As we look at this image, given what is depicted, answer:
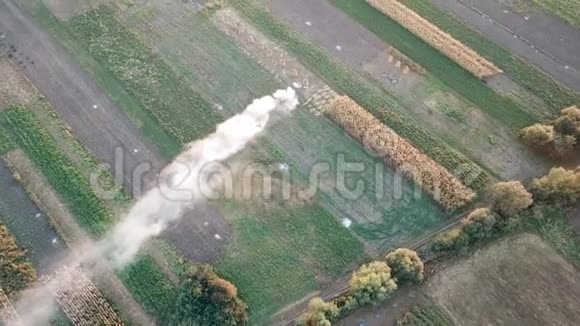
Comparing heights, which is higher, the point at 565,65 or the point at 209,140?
the point at 565,65

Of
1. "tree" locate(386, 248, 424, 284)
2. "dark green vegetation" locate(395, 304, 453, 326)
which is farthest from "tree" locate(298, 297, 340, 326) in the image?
"tree" locate(386, 248, 424, 284)

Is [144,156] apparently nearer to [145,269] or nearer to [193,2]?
[145,269]

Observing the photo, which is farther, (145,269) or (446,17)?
(446,17)

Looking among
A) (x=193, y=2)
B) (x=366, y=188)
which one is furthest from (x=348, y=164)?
(x=193, y=2)

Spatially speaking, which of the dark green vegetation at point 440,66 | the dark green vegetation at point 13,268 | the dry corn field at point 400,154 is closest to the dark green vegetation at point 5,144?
the dark green vegetation at point 13,268

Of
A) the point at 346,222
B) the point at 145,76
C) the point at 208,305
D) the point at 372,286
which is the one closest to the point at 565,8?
the point at 346,222

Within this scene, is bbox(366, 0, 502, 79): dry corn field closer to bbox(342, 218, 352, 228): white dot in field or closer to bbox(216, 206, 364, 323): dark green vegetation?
bbox(342, 218, 352, 228): white dot in field
